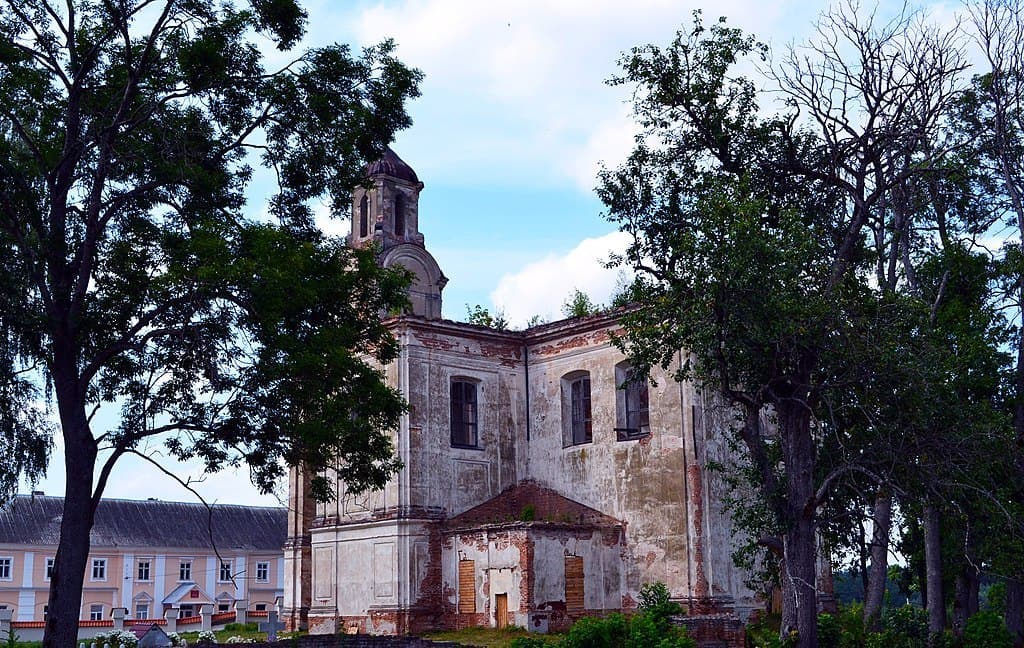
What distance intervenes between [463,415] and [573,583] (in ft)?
16.9

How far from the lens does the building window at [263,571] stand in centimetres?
5219

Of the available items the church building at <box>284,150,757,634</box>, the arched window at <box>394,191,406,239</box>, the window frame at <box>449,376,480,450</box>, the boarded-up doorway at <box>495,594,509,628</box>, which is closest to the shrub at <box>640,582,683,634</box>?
→ the church building at <box>284,150,757,634</box>

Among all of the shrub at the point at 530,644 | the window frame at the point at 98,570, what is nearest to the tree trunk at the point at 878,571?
the shrub at the point at 530,644

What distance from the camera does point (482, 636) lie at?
2314cm

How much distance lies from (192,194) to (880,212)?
37.2 ft

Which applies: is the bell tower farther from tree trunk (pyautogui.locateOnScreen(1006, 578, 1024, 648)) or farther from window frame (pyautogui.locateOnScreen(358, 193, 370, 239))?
tree trunk (pyautogui.locateOnScreen(1006, 578, 1024, 648))

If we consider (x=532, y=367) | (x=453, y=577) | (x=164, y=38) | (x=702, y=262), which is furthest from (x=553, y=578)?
(x=164, y=38)

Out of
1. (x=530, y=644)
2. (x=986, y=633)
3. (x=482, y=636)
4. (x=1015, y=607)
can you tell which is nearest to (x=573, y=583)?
(x=482, y=636)

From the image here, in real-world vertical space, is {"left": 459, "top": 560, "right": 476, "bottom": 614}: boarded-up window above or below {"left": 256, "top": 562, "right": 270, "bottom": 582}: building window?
above

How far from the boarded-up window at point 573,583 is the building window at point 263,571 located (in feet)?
103

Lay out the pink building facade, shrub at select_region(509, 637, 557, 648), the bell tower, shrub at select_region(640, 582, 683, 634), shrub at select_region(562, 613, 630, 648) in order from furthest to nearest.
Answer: the pink building facade < the bell tower < shrub at select_region(640, 582, 683, 634) < shrub at select_region(509, 637, 557, 648) < shrub at select_region(562, 613, 630, 648)

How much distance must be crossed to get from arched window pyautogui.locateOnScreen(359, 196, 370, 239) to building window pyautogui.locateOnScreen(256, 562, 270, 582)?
26606mm

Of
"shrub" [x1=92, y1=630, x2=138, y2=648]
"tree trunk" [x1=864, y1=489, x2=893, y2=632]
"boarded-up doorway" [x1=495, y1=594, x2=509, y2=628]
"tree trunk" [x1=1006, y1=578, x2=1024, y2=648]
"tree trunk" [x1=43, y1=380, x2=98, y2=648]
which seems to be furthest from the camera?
"boarded-up doorway" [x1=495, y1=594, x2=509, y2=628]

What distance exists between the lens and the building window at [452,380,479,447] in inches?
1063
